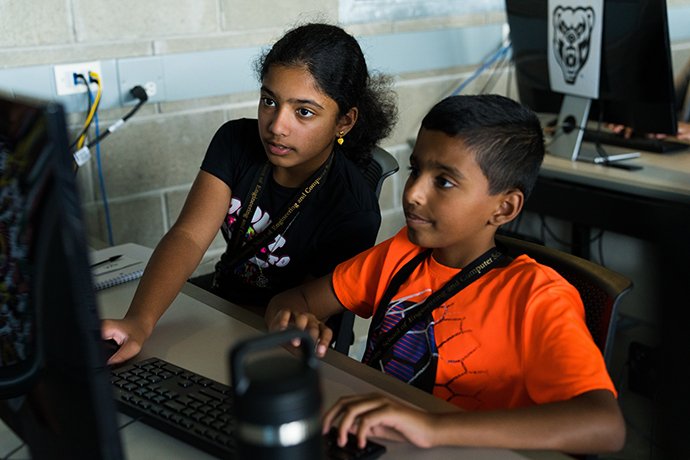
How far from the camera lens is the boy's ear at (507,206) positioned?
135 centimetres

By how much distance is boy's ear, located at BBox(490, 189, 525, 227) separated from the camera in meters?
1.35

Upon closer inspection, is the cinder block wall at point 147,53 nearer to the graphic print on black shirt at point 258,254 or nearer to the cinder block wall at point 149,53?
the cinder block wall at point 149,53

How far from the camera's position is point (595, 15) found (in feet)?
8.02

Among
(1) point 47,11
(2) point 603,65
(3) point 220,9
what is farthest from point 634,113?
(1) point 47,11

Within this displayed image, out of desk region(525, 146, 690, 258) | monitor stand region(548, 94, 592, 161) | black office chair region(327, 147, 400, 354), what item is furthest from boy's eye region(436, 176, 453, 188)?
monitor stand region(548, 94, 592, 161)

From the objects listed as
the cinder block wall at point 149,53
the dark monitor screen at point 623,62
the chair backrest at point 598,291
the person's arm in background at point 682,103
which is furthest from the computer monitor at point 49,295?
the person's arm in background at point 682,103

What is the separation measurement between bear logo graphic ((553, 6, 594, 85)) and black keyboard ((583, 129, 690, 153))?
0.87 feet

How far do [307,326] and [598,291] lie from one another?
0.43m

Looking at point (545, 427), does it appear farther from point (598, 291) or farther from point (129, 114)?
point (129, 114)

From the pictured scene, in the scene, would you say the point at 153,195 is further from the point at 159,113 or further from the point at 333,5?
the point at 333,5

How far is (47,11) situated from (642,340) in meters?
2.26

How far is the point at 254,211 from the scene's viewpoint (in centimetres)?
174

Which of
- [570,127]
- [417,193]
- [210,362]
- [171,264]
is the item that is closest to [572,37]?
[570,127]

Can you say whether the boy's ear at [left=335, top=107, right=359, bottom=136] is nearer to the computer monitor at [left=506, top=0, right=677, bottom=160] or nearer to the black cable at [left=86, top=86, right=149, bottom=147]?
the black cable at [left=86, top=86, right=149, bottom=147]
